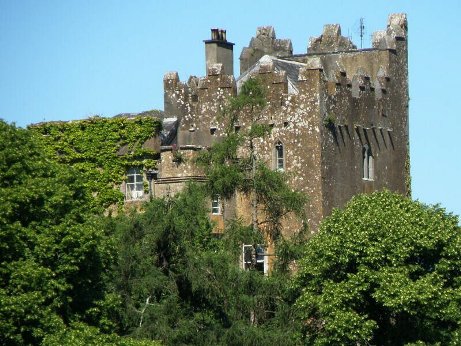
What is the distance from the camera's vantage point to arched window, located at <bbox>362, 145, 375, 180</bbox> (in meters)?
89.9

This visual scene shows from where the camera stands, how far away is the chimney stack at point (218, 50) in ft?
301

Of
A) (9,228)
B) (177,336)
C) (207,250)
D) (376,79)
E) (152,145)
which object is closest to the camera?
(9,228)

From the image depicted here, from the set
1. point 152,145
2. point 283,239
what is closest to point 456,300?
point 283,239

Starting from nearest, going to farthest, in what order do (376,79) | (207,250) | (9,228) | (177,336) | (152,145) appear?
(9,228), (177,336), (207,250), (152,145), (376,79)

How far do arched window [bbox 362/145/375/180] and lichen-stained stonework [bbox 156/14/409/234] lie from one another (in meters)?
0.04

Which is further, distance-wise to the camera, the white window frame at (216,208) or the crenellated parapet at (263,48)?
the crenellated parapet at (263,48)

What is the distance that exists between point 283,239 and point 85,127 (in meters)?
12.3

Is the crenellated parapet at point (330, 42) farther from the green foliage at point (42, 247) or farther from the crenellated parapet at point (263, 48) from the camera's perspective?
the green foliage at point (42, 247)

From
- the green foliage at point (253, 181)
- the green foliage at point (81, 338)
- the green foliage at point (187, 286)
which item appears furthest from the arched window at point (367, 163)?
the green foliage at point (81, 338)

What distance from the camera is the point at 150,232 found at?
73188mm

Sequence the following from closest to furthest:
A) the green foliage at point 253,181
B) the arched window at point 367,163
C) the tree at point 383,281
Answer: the tree at point 383,281 < the green foliage at point 253,181 < the arched window at point 367,163

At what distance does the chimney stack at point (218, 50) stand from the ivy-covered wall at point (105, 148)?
732 cm

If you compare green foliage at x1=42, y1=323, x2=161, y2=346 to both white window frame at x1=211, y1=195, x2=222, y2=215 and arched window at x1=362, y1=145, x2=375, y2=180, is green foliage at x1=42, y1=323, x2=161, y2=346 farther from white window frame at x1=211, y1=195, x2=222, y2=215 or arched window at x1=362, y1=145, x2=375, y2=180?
arched window at x1=362, y1=145, x2=375, y2=180

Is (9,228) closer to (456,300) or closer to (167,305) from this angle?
(167,305)
